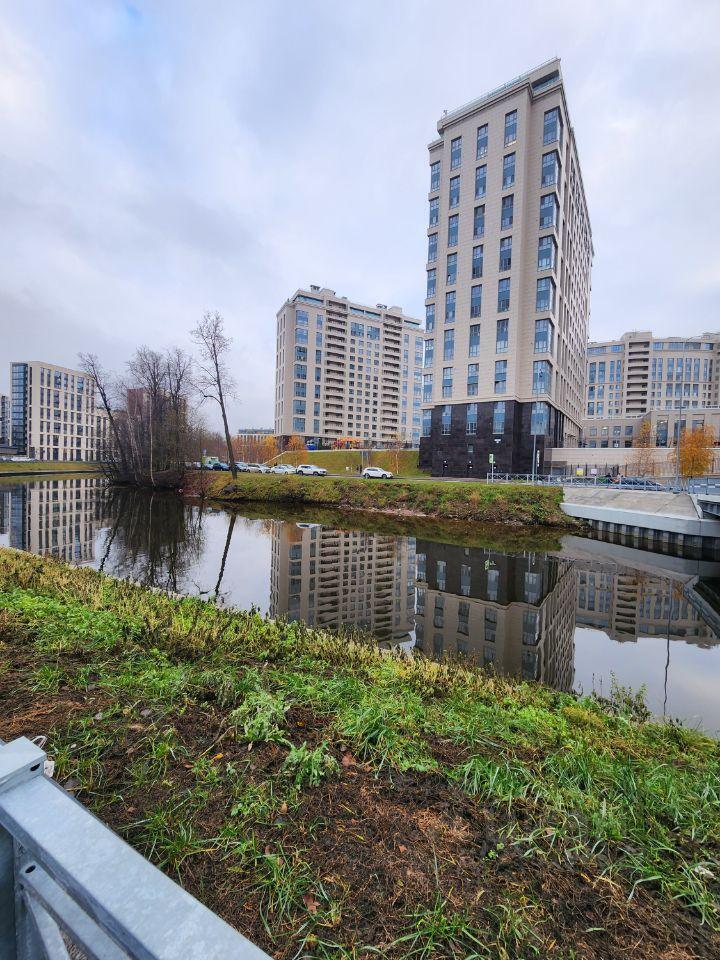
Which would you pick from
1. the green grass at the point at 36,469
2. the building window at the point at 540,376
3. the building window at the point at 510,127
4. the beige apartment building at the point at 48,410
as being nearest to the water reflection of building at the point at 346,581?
the building window at the point at 540,376

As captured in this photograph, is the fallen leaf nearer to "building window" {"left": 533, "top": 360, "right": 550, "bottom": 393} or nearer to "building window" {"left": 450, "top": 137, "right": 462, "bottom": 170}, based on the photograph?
"building window" {"left": 533, "top": 360, "right": 550, "bottom": 393}

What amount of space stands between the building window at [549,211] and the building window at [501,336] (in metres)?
11.4

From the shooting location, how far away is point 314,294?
114 m

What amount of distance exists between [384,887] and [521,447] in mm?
51785

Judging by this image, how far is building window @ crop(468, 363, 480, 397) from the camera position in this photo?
177 ft

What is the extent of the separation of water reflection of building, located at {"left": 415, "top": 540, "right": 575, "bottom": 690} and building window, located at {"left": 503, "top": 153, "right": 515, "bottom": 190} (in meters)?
49.7

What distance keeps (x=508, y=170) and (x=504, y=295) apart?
14.5 m

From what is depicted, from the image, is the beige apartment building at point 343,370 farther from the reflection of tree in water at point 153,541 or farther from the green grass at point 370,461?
the reflection of tree in water at point 153,541

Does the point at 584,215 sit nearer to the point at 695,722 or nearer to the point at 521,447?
the point at 521,447

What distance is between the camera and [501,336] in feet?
171

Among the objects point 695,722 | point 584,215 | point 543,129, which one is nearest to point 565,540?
point 695,722

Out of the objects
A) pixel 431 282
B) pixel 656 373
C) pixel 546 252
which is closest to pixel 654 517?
pixel 546 252

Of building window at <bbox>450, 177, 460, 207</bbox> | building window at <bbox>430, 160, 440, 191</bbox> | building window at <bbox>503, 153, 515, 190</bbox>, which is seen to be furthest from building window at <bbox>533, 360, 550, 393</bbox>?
building window at <bbox>430, 160, 440, 191</bbox>

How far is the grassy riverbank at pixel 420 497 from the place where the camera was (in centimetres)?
3142
